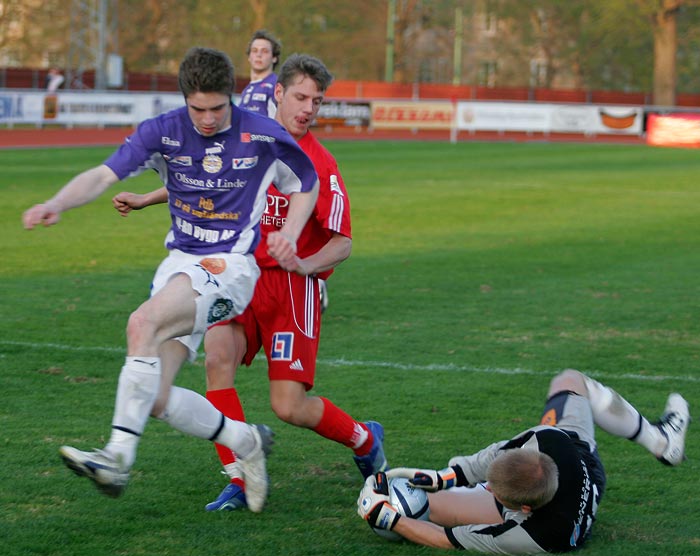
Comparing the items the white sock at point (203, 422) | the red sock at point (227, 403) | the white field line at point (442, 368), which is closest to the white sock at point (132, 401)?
the white sock at point (203, 422)

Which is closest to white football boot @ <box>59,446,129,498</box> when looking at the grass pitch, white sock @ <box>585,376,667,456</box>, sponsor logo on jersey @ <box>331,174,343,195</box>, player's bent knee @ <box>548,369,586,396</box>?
the grass pitch

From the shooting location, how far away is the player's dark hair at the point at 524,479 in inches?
163

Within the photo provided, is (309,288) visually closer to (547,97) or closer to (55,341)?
(55,341)

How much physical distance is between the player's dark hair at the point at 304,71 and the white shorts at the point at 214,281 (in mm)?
978

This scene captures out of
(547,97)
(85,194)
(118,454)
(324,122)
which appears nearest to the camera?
(118,454)

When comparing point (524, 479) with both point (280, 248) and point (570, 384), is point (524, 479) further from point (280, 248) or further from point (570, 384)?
point (280, 248)

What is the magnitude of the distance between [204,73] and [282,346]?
1.35 meters

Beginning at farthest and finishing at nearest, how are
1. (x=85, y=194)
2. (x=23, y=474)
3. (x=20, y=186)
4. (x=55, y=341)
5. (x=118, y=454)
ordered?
1. (x=20, y=186)
2. (x=55, y=341)
3. (x=23, y=474)
4. (x=85, y=194)
5. (x=118, y=454)

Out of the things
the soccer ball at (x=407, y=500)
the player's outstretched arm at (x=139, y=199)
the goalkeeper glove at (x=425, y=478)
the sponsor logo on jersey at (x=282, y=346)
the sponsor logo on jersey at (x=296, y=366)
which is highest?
the player's outstretched arm at (x=139, y=199)

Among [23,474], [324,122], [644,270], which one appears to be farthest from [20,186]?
[324,122]

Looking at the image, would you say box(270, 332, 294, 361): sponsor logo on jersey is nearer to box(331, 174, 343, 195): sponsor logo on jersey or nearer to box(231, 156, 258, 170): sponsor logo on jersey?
box(331, 174, 343, 195): sponsor logo on jersey

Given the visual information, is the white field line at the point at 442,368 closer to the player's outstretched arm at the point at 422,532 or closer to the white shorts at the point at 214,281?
the white shorts at the point at 214,281

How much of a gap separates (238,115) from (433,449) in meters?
2.08

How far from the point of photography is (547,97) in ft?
177
